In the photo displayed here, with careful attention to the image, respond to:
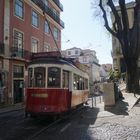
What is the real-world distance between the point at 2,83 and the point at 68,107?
1587 centimetres

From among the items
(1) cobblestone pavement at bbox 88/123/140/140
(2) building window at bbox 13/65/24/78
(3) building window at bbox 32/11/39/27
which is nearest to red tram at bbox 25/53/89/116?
(1) cobblestone pavement at bbox 88/123/140/140

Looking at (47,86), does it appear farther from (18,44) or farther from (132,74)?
(18,44)

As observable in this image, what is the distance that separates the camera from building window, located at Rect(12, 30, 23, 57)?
34097 millimetres

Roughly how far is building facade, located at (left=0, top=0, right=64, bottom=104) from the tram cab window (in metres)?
12.2

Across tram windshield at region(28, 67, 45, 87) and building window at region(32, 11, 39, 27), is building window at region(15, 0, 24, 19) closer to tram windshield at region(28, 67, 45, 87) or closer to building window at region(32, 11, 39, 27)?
building window at region(32, 11, 39, 27)

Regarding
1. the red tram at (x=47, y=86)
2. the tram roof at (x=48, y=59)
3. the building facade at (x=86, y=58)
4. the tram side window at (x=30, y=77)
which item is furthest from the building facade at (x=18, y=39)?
the building facade at (x=86, y=58)

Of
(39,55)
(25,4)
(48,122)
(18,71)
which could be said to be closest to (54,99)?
(48,122)

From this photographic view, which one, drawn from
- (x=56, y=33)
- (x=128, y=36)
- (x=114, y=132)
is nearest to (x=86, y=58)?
(x=56, y=33)

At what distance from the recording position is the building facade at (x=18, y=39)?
105 ft

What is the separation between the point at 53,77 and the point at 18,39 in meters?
20.6

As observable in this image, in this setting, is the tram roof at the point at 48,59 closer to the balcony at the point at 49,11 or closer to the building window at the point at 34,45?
the building window at the point at 34,45

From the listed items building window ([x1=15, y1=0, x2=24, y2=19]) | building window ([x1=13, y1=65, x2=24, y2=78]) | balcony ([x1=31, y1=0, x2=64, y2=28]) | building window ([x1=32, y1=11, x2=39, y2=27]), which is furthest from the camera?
balcony ([x1=31, y1=0, x2=64, y2=28])

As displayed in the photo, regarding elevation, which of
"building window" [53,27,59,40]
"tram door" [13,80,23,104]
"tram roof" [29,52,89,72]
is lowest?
"tram door" [13,80,23,104]

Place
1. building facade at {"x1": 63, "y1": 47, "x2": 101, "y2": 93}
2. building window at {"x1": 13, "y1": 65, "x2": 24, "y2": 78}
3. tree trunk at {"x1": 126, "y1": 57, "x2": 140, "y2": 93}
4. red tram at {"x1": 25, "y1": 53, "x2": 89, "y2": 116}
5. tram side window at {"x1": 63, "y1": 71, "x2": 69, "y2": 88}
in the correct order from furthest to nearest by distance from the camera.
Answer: building facade at {"x1": 63, "y1": 47, "x2": 101, "y2": 93}
building window at {"x1": 13, "y1": 65, "x2": 24, "y2": 78}
tree trunk at {"x1": 126, "y1": 57, "x2": 140, "y2": 93}
tram side window at {"x1": 63, "y1": 71, "x2": 69, "y2": 88}
red tram at {"x1": 25, "y1": 53, "x2": 89, "y2": 116}
